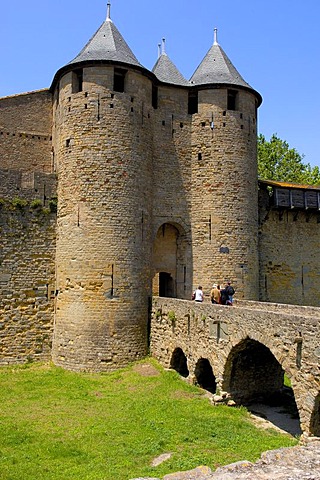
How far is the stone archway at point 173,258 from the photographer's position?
19.2 m

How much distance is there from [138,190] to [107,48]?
18.4 feet

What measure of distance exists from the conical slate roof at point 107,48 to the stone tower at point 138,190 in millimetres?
74

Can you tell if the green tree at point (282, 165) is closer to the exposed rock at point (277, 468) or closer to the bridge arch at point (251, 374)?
the bridge arch at point (251, 374)

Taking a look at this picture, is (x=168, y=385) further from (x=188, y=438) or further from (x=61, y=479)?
(x=61, y=479)

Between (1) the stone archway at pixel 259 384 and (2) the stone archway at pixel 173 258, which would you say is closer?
(1) the stone archway at pixel 259 384

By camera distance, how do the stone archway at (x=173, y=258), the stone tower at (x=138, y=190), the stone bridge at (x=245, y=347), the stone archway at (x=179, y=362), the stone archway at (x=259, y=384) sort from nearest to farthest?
the stone bridge at (x=245, y=347) → the stone archway at (x=259, y=384) → the stone archway at (x=179, y=362) → the stone tower at (x=138, y=190) → the stone archway at (x=173, y=258)

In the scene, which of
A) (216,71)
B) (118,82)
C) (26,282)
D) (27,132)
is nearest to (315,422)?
(26,282)

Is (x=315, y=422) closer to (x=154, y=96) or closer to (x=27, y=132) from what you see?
(x=154, y=96)

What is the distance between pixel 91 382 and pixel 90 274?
12.0 ft

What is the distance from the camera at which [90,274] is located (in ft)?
52.9

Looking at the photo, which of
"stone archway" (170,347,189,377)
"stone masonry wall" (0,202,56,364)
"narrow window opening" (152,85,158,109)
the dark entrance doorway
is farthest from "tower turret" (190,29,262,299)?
"stone masonry wall" (0,202,56,364)

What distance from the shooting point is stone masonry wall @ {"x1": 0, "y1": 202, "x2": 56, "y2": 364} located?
16.7 meters

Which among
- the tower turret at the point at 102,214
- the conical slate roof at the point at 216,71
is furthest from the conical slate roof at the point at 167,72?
the tower turret at the point at 102,214

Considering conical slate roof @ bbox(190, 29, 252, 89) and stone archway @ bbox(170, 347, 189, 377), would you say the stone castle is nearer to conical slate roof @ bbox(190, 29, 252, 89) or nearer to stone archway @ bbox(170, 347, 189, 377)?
conical slate roof @ bbox(190, 29, 252, 89)
